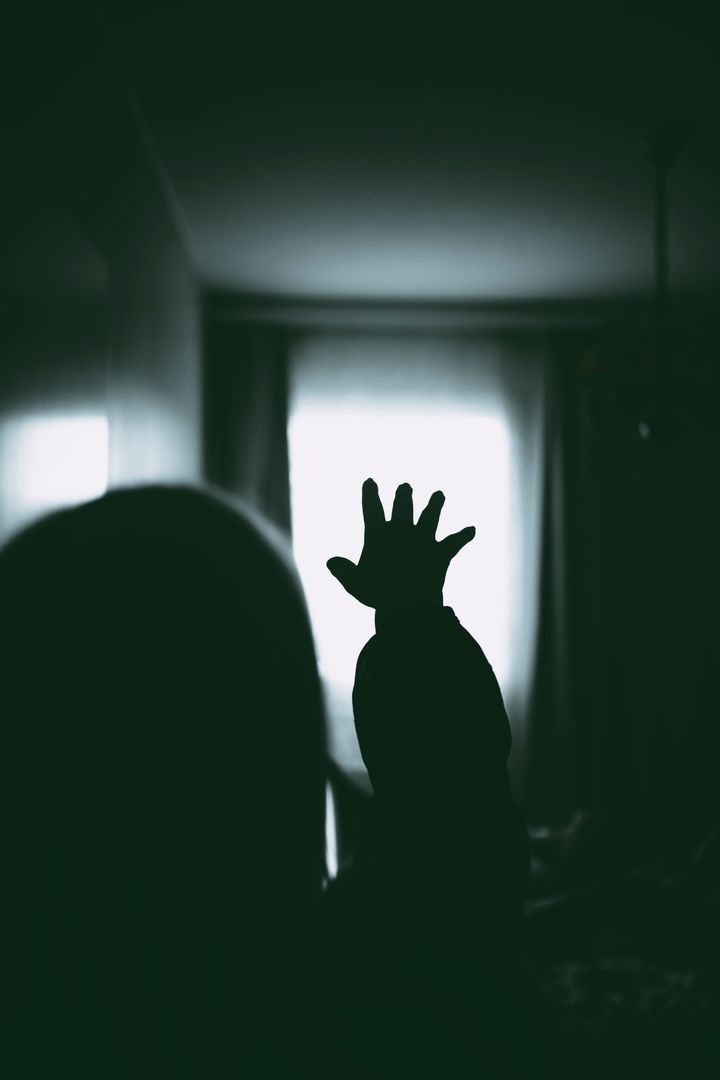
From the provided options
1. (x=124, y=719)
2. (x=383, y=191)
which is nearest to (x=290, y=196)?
(x=383, y=191)

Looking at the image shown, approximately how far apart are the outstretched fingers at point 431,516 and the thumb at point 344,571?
1.6 inches

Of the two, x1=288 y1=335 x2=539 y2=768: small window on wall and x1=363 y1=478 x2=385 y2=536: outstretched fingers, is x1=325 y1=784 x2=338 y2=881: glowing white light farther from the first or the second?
x1=288 y1=335 x2=539 y2=768: small window on wall

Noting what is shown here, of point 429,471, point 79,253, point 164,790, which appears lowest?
point 164,790

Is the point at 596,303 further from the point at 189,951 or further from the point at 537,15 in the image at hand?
the point at 189,951

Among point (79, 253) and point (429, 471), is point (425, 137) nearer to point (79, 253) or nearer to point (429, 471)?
point (79, 253)

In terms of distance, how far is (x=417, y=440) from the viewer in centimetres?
441

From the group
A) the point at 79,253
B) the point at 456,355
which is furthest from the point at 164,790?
the point at 456,355

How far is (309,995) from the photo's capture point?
1.42ft

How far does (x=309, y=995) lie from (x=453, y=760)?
0.14m

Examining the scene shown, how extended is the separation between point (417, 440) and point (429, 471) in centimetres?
18

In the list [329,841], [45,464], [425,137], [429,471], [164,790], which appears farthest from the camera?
[429,471]

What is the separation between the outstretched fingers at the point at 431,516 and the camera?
1.42 ft

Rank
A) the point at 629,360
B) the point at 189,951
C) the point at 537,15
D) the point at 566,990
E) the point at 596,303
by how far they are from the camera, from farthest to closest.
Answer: the point at 596,303 → the point at 629,360 → the point at 537,15 → the point at 566,990 → the point at 189,951

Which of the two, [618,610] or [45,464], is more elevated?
[45,464]
